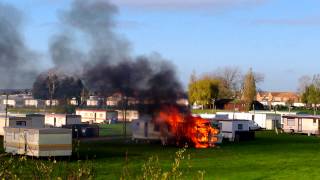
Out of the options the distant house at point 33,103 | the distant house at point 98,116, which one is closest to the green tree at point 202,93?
the distant house at point 33,103

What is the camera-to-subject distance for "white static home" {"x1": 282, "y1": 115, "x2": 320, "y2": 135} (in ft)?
228

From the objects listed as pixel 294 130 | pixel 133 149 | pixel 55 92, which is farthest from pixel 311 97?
pixel 133 149

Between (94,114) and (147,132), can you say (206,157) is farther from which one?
(94,114)

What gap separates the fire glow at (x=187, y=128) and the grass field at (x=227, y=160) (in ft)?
6.17

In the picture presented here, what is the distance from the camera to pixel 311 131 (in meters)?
70.1

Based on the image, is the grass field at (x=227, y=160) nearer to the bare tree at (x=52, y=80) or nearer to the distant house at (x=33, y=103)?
the bare tree at (x=52, y=80)

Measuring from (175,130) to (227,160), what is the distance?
1523cm

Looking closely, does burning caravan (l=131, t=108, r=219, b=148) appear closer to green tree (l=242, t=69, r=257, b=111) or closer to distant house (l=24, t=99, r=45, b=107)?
green tree (l=242, t=69, r=257, b=111)

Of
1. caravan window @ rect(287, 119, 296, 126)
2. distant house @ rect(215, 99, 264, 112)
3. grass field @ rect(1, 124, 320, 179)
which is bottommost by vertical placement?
grass field @ rect(1, 124, 320, 179)

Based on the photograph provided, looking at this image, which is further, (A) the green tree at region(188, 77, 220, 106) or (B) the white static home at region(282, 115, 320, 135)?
(A) the green tree at region(188, 77, 220, 106)

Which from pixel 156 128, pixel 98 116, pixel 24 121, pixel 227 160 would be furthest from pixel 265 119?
pixel 227 160

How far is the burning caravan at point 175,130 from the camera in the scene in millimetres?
51688

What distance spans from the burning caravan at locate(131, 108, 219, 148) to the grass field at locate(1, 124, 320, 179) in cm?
167

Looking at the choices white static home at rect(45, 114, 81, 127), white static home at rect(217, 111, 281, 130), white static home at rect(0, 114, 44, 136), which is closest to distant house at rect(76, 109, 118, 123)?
white static home at rect(217, 111, 281, 130)
